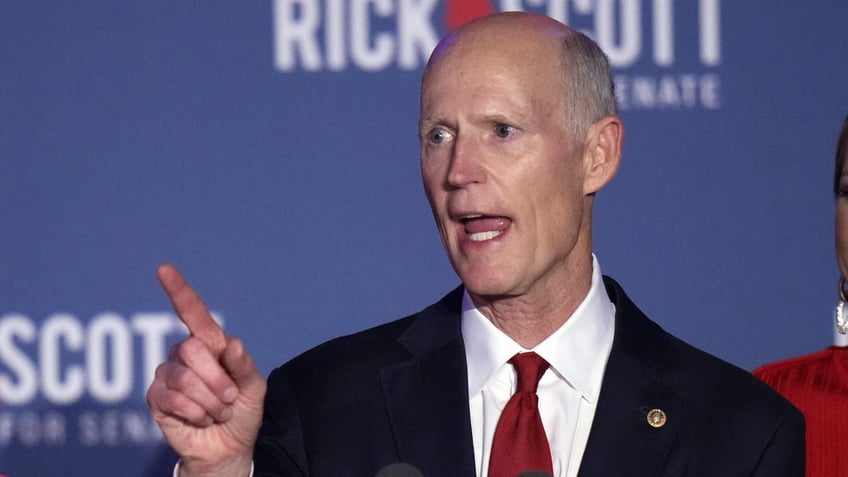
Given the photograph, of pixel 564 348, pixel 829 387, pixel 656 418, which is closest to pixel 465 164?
pixel 564 348

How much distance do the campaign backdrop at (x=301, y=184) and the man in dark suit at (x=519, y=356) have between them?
2.23ft

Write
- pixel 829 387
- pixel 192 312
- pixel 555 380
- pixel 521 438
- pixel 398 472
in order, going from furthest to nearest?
pixel 829 387, pixel 555 380, pixel 521 438, pixel 398 472, pixel 192 312

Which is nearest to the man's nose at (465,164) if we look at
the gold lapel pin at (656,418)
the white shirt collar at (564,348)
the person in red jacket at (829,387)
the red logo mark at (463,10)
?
the white shirt collar at (564,348)

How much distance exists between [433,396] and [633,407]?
26 centimetres

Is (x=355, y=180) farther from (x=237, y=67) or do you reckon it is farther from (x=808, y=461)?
(x=808, y=461)

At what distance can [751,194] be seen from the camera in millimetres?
2904

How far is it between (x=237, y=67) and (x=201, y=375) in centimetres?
126

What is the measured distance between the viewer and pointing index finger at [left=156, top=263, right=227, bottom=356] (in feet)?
5.20

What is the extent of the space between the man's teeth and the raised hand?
0.40 meters

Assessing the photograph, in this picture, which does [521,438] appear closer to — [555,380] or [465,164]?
[555,380]

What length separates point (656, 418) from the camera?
2.01 metres

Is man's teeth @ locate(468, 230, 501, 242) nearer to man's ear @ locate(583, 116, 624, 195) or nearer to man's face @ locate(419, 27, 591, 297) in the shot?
man's face @ locate(419, 27, 591, 297)

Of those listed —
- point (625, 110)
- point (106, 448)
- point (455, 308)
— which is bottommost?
point (106, 448)

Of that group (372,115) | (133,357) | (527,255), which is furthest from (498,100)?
(133,357)
